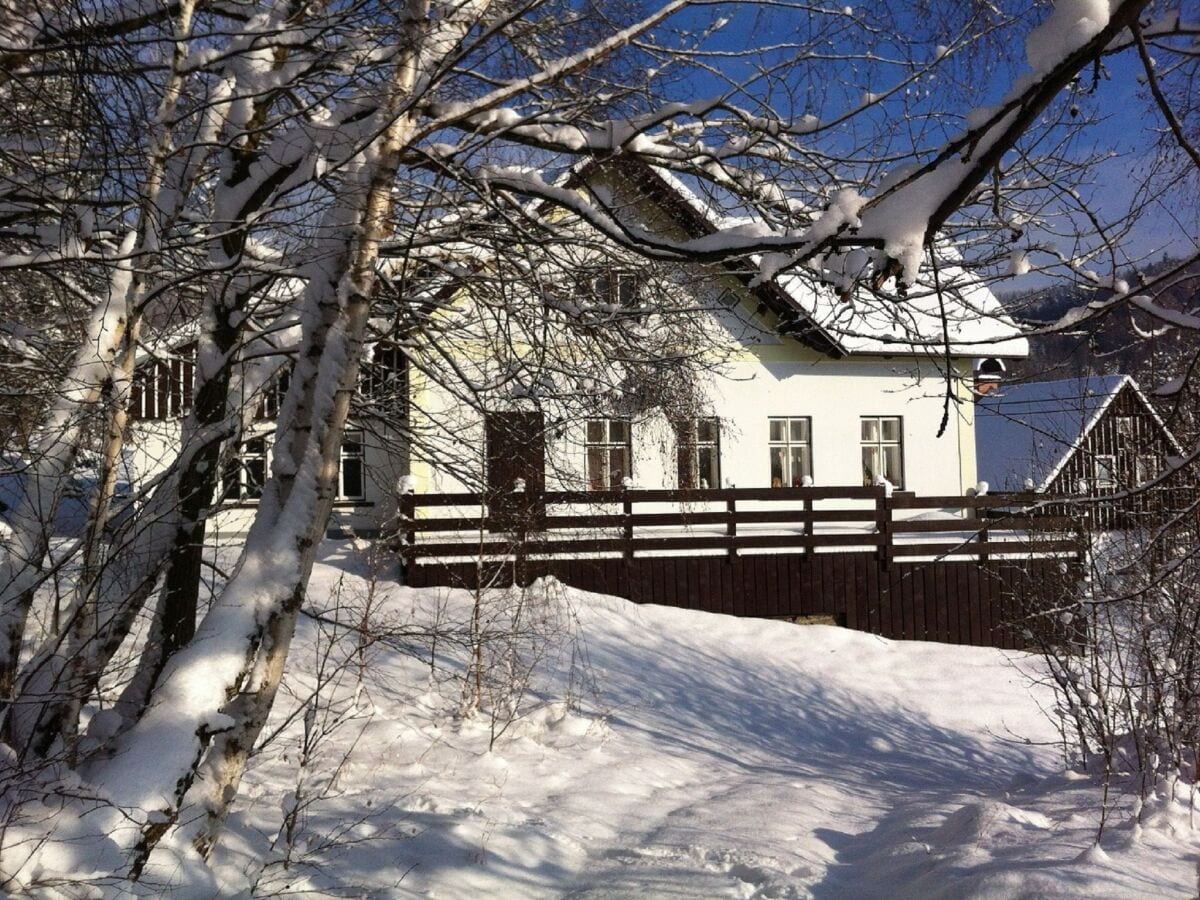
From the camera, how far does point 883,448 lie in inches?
738

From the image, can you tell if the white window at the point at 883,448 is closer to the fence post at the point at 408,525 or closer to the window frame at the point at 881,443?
the window frame at the point at 881,443

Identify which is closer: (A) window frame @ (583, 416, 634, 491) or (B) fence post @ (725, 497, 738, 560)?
(A) window frame @ (583, 416, 634, 491)

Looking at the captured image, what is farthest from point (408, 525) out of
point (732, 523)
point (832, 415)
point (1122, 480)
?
point (832, 415)

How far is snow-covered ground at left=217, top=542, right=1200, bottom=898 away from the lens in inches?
213

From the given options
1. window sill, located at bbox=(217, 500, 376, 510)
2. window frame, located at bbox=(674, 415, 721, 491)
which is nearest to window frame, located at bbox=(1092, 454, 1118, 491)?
window frame, located at bbox=(674, 415, 721, 491)

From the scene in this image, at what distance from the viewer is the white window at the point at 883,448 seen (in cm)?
Answer: 1866

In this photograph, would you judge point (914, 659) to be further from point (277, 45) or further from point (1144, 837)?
point (277, 45)

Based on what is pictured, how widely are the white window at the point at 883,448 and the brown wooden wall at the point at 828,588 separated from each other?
3.90 m

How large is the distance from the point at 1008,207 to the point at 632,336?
2244 mm

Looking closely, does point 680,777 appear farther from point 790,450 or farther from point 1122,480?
point 790,450

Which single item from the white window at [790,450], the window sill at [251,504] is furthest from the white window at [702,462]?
the window sill at [251,504]

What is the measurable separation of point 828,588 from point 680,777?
6773 mm

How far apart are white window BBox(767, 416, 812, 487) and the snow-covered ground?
463 centimetres

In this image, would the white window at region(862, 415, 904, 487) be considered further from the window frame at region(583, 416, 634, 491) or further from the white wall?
the window frame at region(583, 416, 634, 491)
